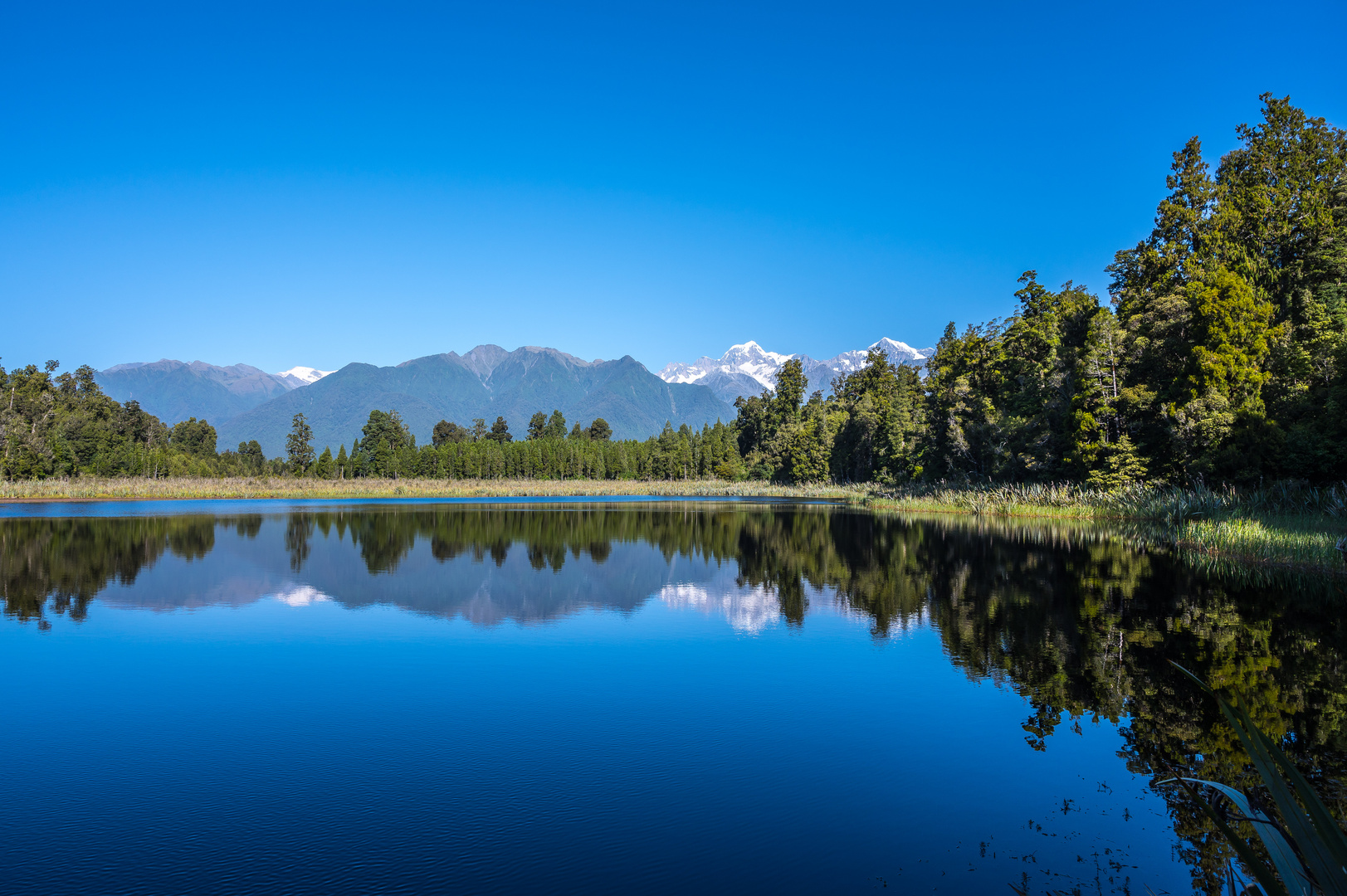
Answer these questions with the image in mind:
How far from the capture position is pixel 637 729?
23.1 feet

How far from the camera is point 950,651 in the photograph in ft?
33.1

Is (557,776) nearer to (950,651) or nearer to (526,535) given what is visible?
(950,651)

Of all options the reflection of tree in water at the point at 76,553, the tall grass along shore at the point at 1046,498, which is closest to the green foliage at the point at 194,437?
the tall grass along shore at the point at 1046,498

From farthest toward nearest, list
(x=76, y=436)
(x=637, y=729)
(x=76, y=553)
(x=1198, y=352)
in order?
1. (x=76, y=436)
2. (x=1198, y=352)
3. (x=76, y=553)
4. (x=637, y=729)

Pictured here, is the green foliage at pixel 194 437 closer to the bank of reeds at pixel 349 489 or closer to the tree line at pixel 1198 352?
the bank of reeds at pixel 349 489

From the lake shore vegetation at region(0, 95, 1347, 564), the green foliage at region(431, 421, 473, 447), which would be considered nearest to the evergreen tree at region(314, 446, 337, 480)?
the lake shore vegetation at region(0, 95, 1347, 564)

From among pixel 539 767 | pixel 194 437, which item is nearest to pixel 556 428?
pixel 194 437

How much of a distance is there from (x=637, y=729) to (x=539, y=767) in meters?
1.25

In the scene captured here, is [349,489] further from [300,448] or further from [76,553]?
[76,553]

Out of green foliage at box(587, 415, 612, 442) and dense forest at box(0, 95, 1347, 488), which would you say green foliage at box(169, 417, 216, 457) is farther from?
green foliage at box(587, 415, 612, 442)

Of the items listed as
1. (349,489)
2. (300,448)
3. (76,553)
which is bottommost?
(349,489)

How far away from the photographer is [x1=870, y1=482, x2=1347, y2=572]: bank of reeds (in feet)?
55.4

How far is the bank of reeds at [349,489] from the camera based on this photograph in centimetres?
5241

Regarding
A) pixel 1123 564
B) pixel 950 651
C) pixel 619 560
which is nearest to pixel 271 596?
pixel 619 560
